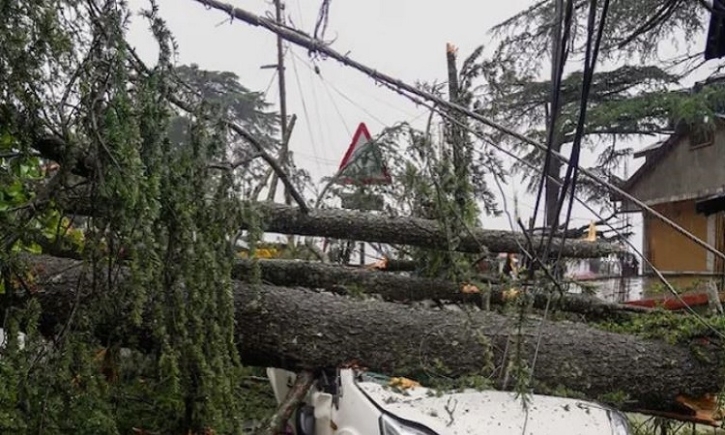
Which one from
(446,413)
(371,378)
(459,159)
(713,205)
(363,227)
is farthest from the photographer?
(713,205)

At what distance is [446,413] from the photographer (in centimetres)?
283

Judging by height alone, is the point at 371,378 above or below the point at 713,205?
below

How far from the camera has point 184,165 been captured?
9.44 ft

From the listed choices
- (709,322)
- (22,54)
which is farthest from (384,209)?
(22,54)

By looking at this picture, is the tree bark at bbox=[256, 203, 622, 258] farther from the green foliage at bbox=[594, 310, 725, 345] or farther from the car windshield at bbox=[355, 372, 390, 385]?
the car windshield at bbox=[355, 372, 390, 385]

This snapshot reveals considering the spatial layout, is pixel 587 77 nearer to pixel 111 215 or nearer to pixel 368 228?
pixel 111 215

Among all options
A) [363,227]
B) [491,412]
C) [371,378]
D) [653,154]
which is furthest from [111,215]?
[653,154]

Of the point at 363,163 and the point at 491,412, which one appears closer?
the point at 491,412

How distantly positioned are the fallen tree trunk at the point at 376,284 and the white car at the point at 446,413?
1.30m

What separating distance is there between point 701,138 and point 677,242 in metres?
2.53

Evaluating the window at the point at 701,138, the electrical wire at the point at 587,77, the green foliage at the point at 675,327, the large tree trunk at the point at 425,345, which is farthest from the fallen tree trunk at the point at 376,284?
the window at the point at 701,138

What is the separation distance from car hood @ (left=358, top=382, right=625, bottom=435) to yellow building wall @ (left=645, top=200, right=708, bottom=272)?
1263 cm

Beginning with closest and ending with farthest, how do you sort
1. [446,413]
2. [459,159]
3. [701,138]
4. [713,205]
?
[446,413]
[459,159]
[713,205]
[701,138]

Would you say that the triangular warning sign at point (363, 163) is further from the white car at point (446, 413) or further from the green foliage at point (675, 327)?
the white car at point (446, 413)
